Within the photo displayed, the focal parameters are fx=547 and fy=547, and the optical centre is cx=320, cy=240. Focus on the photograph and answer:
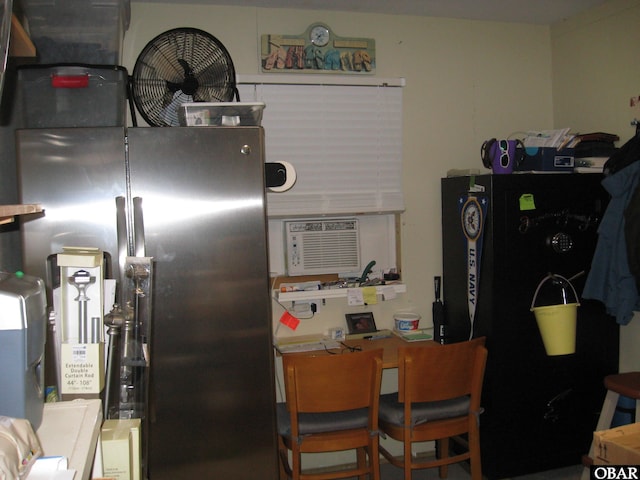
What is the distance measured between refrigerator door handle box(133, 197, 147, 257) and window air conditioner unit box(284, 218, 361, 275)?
1.22m

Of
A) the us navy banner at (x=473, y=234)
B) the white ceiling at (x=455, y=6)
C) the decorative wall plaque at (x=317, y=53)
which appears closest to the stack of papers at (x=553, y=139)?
the us navy banner at (x=473, y=234)

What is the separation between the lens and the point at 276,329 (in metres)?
3.22

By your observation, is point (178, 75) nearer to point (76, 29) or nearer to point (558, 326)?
point (76, 29)

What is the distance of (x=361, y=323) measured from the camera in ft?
10.8

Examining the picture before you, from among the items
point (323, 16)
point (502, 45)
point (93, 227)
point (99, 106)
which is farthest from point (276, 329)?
point (502, 45)

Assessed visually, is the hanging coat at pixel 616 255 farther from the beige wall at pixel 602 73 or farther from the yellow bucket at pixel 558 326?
the beige wall at pixel 602 73

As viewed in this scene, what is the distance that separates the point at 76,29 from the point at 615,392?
296 centimetres

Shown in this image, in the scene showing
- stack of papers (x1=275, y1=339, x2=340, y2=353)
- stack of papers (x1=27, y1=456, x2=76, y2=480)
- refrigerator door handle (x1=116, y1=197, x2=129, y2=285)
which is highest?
refrigerator door handle (x1=116, y1=197, x2=129, y2=285)

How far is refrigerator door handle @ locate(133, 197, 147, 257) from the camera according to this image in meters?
2.00

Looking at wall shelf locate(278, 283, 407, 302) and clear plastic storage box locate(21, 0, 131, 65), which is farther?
wall shelf locate(278, 283, 407, 302)

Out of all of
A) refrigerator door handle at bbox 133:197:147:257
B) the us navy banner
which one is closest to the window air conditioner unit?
the us navy banner

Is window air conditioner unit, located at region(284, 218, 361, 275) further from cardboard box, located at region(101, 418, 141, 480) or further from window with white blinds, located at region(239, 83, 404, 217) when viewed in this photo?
cardboard box, located at region(101, 418, 141, 480)

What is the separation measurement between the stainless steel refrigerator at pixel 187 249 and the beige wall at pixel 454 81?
39.7 inches

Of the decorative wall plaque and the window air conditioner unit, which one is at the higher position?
the decorative wall plaque
